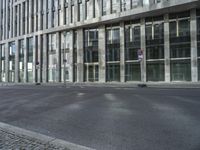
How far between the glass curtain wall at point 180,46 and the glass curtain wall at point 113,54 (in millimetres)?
8787

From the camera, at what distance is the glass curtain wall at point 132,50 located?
38.3 meters

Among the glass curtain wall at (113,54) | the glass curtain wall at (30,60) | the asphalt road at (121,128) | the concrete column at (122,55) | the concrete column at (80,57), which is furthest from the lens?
the glass curtain wall at (30,60)

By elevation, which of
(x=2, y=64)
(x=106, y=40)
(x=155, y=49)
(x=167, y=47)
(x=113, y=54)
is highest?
(x=106, y=40)

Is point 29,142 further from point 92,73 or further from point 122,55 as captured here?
point 92,73

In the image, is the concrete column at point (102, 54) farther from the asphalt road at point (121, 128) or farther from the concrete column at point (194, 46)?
the asphalt road at point (121, 128)

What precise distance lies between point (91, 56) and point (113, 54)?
4424 millimetres

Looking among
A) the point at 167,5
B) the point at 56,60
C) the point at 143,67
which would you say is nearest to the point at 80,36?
the point at 56,60

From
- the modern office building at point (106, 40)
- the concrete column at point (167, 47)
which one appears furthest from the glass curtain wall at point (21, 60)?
the concrete column at point (167, 47)

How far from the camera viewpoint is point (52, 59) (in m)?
49.0

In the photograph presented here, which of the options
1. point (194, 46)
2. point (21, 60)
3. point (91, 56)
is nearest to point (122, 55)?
point (91, 56)

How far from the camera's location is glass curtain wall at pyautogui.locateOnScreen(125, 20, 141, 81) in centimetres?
3828

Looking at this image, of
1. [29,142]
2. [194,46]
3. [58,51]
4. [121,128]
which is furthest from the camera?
[58,51]

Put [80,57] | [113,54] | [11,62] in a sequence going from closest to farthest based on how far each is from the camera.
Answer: [113,54]
[80,57]
[11,62]

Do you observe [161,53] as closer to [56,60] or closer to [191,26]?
[191,26]
